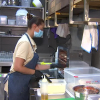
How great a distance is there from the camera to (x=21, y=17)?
4023 mm

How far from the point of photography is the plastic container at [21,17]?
399cm

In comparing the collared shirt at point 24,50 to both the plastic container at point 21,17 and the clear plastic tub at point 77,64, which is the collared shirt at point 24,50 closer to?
the clear plastic tub at point 77,64

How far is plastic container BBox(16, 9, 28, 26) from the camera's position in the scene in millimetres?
3994

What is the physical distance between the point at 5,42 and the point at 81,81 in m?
3.03

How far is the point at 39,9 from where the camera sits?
14.1ft

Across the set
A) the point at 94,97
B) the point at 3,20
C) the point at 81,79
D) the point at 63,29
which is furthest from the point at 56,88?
the point at 3,20

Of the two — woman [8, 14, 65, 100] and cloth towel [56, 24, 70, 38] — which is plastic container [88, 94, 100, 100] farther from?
cloth towel [56, 24, 70, 38]

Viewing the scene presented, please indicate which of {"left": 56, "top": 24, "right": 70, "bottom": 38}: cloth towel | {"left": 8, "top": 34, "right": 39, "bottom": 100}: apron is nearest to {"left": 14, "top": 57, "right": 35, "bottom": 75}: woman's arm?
{"left": 8, "top": 34, "right": 39, "bottom": 100}: apron

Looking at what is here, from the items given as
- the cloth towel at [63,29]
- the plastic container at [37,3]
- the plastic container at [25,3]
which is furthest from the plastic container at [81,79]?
the plastic container at [25,3]

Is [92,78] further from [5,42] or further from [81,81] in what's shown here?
[5,42]

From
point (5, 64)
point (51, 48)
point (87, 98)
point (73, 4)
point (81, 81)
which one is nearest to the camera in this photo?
point (87, 98)

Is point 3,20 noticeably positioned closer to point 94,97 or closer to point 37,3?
point 37,3

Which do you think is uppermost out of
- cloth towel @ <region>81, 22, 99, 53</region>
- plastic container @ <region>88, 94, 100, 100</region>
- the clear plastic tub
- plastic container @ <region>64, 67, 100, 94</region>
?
cloth towel @ <region>81, 22, 99, 53</region>

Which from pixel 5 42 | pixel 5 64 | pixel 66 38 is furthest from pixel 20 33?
pixel 66 38
